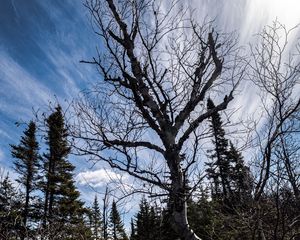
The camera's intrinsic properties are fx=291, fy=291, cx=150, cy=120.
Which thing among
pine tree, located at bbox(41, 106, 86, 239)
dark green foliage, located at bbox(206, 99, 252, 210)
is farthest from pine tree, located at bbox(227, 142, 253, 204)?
pine tree, located at bbox(41, 106, 86, 239)

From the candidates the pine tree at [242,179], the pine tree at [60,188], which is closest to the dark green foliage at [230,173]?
the pine tree at [242,179]

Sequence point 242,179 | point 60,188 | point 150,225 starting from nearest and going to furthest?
point 150,225, point 242,179, point 60,188

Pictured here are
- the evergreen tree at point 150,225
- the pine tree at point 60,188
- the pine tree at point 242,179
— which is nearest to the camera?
the evergreen tree at point 150,225

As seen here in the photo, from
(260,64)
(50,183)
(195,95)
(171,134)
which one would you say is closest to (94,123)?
(171,134)

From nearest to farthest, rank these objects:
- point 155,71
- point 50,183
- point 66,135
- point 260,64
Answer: point 260,64
point 66,135
point 155,71
point 50,183

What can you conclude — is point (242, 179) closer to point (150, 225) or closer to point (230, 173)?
point (230, 173)

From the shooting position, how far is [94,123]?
4.78 m

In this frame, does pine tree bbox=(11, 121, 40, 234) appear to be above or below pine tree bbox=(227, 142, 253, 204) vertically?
above

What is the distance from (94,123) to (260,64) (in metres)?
2.70

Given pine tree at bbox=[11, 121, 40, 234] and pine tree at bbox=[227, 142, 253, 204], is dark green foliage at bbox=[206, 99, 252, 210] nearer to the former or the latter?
pine tree at bbox=[227, 142, 253, 204]

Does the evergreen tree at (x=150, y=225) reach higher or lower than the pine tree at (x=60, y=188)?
lower

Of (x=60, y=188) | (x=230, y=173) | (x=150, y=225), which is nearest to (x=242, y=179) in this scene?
(x=230, y=173)

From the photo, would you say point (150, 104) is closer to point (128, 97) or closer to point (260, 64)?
point (128, 97)

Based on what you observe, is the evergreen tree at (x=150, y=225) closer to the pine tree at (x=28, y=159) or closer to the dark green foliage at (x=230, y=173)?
the dark green foliage at (x=230, y=173)
